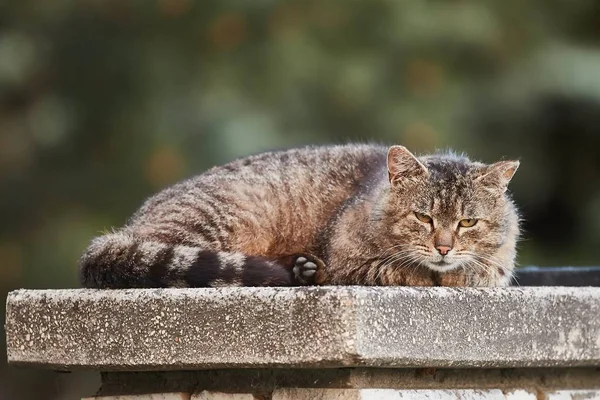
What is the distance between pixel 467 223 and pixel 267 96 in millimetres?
4914

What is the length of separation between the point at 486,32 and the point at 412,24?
53 cm

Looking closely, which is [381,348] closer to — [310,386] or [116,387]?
[310,386]

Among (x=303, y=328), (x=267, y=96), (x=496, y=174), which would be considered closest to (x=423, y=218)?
(x=496, y=174)

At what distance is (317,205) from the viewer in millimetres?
4168

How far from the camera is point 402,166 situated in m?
3.77

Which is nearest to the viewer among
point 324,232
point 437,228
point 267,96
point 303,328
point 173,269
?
point 303,328

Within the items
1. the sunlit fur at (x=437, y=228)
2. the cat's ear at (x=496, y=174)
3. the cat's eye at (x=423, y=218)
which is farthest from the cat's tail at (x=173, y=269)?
the cat's ear at (x=496, y=174)

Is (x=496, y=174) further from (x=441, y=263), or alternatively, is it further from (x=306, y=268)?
(x=306, y=268)

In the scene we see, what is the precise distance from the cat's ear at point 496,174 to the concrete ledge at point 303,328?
2.19 ft

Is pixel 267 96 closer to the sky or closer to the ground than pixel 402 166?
closer to the sky

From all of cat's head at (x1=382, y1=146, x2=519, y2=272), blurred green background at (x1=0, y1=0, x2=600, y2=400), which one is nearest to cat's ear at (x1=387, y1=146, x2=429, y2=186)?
cat's head at (x1=382, y1=146, x2=519, y2=272)

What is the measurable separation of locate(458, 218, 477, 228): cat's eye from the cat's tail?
2.01 ft

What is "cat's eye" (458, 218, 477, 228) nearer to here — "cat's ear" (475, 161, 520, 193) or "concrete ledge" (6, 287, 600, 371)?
"cat's ear" (475, 161, 520, 193)

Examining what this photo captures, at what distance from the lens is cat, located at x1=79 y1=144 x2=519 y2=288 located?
11.1 ft
